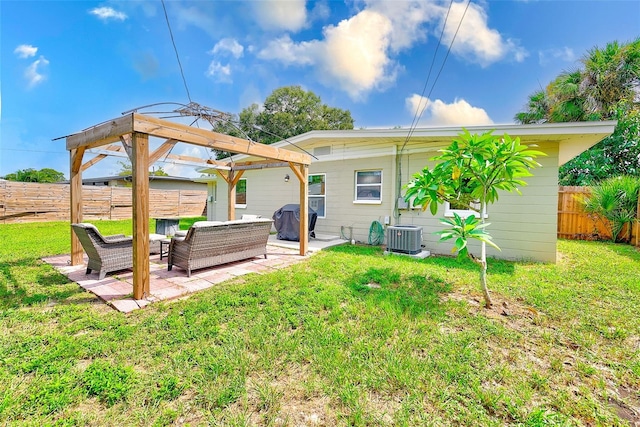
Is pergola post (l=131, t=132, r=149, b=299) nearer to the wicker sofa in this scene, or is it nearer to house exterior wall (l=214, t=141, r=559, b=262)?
the wicker sofa

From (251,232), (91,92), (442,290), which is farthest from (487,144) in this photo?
(91,92)

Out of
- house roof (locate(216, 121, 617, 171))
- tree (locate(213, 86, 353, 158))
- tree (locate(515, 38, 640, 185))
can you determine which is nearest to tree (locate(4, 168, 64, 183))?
tree (locate(213, 86, 353, 158))

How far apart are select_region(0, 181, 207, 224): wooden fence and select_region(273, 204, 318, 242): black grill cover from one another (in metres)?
11.9

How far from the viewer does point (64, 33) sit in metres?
7.33

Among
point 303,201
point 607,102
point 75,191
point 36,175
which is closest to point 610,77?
point 607,102

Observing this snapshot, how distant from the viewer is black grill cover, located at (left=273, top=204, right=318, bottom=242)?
836 cm

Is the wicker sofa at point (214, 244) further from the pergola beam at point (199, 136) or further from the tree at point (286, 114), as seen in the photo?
the tree at point (286, 114)

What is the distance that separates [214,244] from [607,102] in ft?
52.8

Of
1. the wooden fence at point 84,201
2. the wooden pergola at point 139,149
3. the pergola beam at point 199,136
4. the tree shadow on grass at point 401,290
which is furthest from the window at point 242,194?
the wooden fence at point 84,201

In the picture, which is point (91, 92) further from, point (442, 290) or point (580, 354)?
point (580, 354)

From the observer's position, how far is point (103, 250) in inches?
168

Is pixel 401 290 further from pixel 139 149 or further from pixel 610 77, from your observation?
pixel 610 77

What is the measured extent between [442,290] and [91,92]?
1566 cm

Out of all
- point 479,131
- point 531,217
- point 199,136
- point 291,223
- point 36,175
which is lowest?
point 291,223
